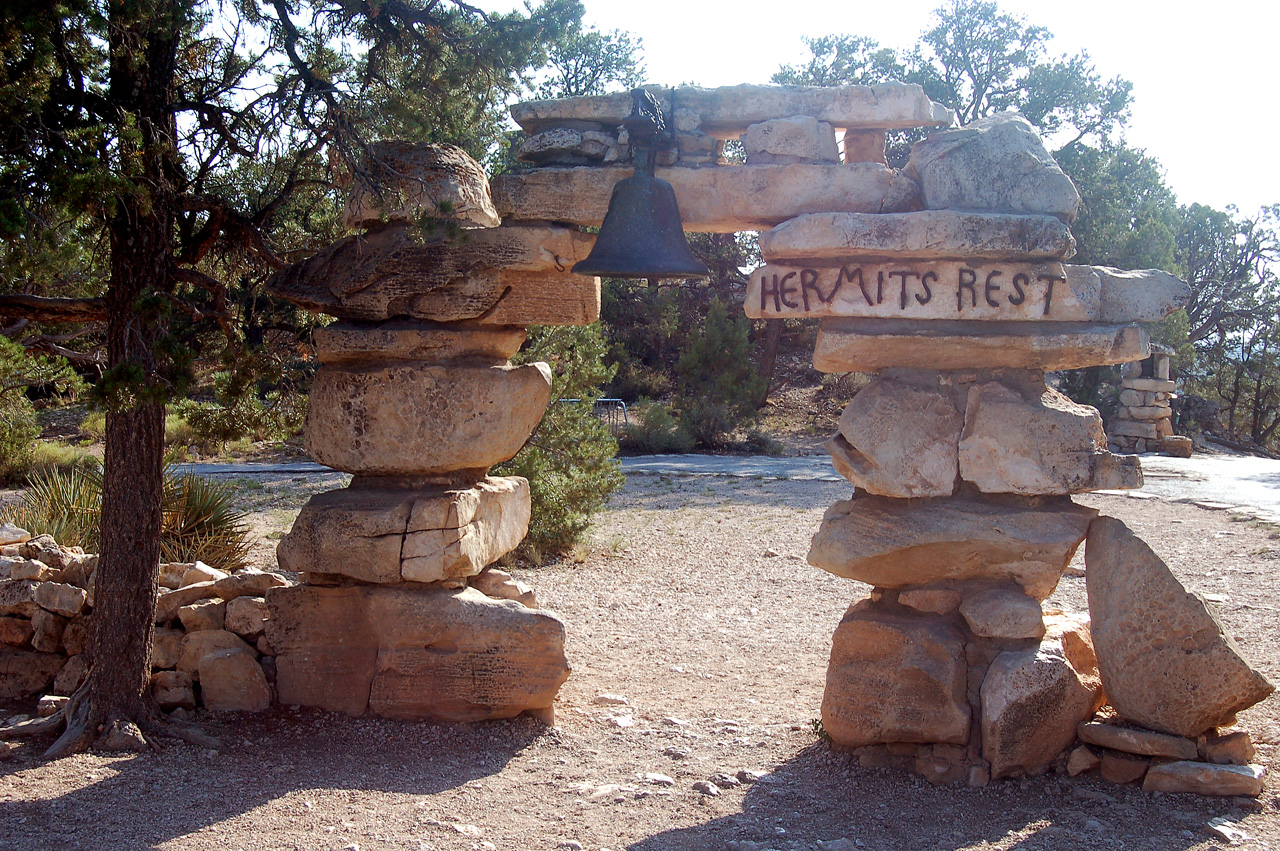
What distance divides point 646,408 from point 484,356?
11.6 metres

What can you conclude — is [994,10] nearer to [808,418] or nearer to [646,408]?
[808,418]

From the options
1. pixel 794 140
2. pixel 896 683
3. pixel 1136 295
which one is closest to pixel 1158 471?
pixel 1136 295

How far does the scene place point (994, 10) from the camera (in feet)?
74.9

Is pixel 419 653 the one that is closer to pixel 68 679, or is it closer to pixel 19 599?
pixel 68 679

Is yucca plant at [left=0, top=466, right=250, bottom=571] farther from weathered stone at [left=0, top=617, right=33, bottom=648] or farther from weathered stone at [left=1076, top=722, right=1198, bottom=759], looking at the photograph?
weathered stone at [left=1076, top=722, right=1198, bottom=759]

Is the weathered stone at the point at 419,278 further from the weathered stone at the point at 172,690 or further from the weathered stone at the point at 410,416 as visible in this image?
the weathered stone at the point at 172,690

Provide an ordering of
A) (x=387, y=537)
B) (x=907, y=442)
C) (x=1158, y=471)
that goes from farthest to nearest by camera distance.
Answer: (x=1158, y=471)
(x=387, y=537)
(x=907, y=442)

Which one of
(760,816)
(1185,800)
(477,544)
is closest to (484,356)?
(477,544)

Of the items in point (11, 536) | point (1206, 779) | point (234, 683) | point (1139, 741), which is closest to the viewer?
point (1206, 779)

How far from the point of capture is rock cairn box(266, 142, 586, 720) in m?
4.03

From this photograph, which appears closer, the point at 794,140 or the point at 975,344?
the point at 975,344

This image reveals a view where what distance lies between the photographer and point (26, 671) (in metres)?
4.46

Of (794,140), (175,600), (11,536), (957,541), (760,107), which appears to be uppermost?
(760,107)

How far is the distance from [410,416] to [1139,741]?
120 inches
